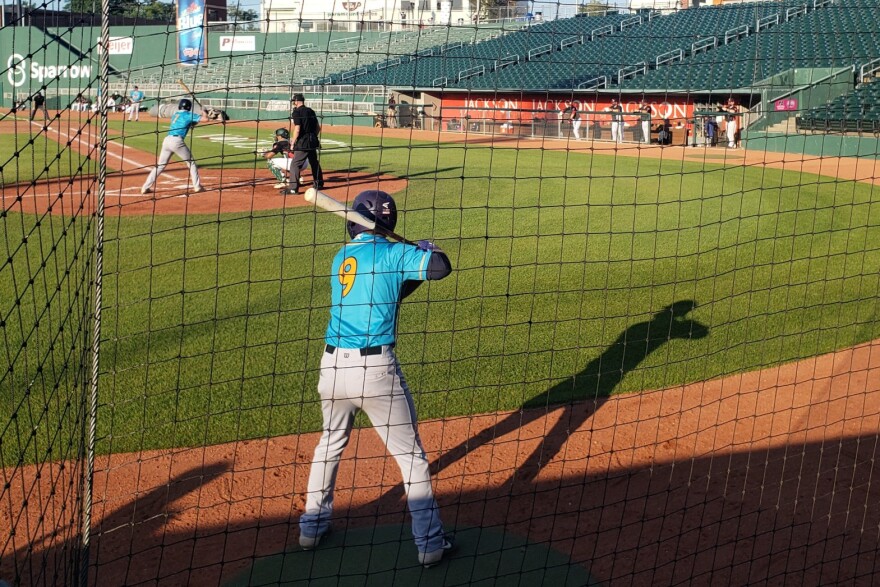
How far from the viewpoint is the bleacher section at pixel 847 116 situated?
799cm

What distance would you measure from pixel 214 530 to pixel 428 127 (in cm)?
2585

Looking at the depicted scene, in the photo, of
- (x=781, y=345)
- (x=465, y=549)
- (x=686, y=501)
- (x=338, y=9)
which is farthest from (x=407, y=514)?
(x=338, y=9)

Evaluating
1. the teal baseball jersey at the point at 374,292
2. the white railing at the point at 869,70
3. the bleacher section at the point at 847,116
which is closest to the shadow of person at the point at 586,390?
the teal baseball jersey at the point at 374,292

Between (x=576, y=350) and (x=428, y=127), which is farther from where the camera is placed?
(x=428, y=127)

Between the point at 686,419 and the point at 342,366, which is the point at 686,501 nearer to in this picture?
the point at 686,419

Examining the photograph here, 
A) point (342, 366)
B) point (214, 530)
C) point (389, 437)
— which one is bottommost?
point (214, 530)

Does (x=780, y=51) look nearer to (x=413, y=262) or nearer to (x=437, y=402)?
(x=437, y=402)

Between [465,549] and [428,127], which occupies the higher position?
[428,127]

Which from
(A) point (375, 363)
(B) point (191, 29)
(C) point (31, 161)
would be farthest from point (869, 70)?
(B) point (191, 29)

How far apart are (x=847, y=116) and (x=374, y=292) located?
1531cm

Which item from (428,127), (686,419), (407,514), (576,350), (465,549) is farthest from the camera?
(428,127)

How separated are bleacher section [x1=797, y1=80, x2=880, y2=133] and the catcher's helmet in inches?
152

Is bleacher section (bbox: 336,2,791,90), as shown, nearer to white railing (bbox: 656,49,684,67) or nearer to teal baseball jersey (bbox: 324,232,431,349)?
white railing (bbox: 656,49,684,67)

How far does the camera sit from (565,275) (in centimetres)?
1024
